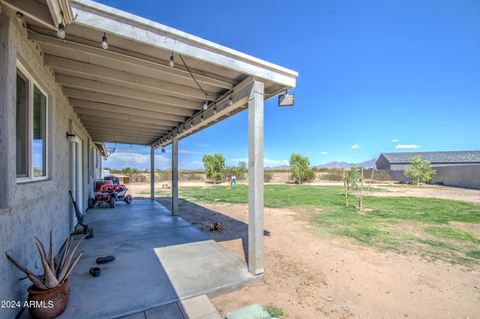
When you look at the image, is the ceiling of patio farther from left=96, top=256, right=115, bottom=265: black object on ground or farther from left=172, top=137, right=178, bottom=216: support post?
left=96, top=256, right=115, bottom=265: black object on ground

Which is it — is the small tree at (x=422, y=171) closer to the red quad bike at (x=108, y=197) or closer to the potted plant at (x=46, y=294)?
the red quad bike at (x=108, y=197)

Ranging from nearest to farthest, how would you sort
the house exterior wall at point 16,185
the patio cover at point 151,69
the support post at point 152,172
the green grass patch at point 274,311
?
1. the house exterior wall at point 16,185
2. the patio cover at point 151,69
3. the green grass patch at point 274,311
4. the support post at point 152,172

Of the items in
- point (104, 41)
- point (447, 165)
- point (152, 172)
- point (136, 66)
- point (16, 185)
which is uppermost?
point (136, 66)

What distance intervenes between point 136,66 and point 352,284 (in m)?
4.26

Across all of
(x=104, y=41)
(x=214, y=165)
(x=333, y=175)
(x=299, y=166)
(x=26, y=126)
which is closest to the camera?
(x=104, y=41)

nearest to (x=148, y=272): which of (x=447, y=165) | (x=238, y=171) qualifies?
(x=238, y=171)

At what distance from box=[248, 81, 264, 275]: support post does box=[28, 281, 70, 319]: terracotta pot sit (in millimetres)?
2159

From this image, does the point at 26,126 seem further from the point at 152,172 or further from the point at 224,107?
the point at 152,172

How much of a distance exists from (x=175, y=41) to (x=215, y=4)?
550 cm

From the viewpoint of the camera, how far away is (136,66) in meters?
2.90

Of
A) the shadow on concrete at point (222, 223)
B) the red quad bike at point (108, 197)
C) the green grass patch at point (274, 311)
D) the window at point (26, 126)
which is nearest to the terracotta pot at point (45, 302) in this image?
the window at point (26, 126)

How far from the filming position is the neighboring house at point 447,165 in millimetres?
20062

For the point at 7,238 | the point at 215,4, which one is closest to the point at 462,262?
the point at 7,238

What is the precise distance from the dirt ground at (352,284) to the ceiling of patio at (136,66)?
289cm
